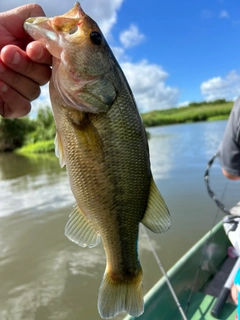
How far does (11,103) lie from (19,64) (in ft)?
1.15

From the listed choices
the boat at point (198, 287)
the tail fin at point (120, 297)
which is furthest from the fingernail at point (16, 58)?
the boat at point (198, 287)

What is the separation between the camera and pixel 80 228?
1.44 metres

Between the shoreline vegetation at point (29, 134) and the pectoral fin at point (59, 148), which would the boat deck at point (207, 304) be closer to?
the pectoral fin at point (59, 148)

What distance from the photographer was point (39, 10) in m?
1.62

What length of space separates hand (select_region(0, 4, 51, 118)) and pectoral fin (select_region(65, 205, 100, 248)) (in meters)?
0.68

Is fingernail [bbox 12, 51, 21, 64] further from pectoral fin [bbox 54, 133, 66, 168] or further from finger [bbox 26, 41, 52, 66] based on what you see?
pectoral fin [bbox 54, 133, 66, 168]

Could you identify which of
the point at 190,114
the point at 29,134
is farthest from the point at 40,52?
the point at 190,114

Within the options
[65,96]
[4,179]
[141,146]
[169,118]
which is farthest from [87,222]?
[169,118]

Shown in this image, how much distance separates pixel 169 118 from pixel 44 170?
47865mm

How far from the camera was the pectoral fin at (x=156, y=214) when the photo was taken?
1.39 meters

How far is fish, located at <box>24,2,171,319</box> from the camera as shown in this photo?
1275 millimetres

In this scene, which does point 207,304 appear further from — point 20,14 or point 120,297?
point 20,14

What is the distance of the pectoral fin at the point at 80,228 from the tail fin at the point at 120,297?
0.20 m

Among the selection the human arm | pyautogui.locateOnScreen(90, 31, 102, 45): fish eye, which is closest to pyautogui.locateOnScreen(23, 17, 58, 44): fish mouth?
pyautogui.locateOnScreen(90, 31, 102, 45): fish eye
